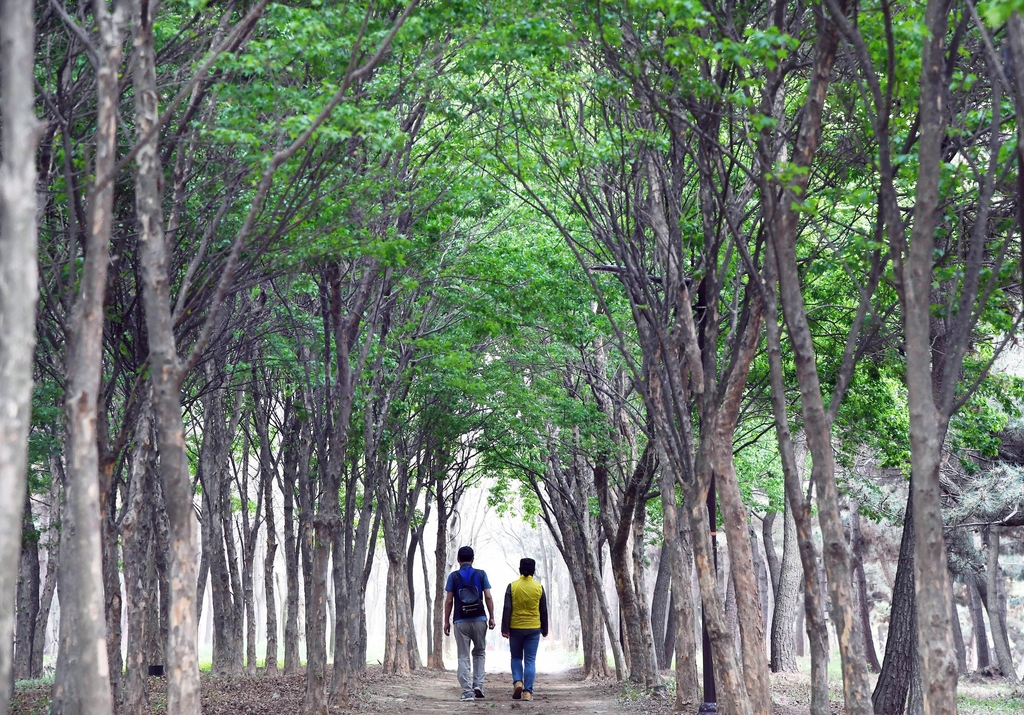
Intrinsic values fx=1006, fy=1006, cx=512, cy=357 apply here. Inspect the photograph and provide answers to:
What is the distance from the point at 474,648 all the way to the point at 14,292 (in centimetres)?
1323

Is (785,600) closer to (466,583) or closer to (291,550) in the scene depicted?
(466,583)

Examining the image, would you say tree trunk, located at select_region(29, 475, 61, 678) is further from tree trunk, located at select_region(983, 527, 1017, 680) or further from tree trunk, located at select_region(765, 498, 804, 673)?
tree trunk, located at select_region(983, 527, 1017, 680)

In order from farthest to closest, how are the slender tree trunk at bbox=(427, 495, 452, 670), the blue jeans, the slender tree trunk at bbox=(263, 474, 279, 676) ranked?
1. the slender tree trunk at bbox=(427, 495, 452, 670)
2. the slender tree trunk at bbox=(263, 474, 279, 676)
3. the blue jeans

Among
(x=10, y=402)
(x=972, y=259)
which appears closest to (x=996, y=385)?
(x=972, y=259)

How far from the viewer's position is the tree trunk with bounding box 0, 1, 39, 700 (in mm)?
4086

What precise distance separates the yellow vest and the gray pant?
59 cm

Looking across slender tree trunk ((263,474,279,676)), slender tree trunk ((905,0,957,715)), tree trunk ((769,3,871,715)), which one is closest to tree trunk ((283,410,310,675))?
slender tree trunk ((263,474,279,676))

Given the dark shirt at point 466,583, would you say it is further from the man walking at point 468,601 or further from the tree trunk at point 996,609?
the tree trunk at point 996,609

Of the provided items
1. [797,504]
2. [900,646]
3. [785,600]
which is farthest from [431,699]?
[797,504]

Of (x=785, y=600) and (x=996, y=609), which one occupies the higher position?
(x=785, y=600)

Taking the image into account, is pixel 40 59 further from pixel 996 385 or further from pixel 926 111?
pixel 996 385

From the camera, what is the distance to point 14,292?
4.21m

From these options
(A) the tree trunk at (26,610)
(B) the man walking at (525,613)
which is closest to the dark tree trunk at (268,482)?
(A) the tree trunk at (26,610)

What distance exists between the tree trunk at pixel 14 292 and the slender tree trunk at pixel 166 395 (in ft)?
6.59
